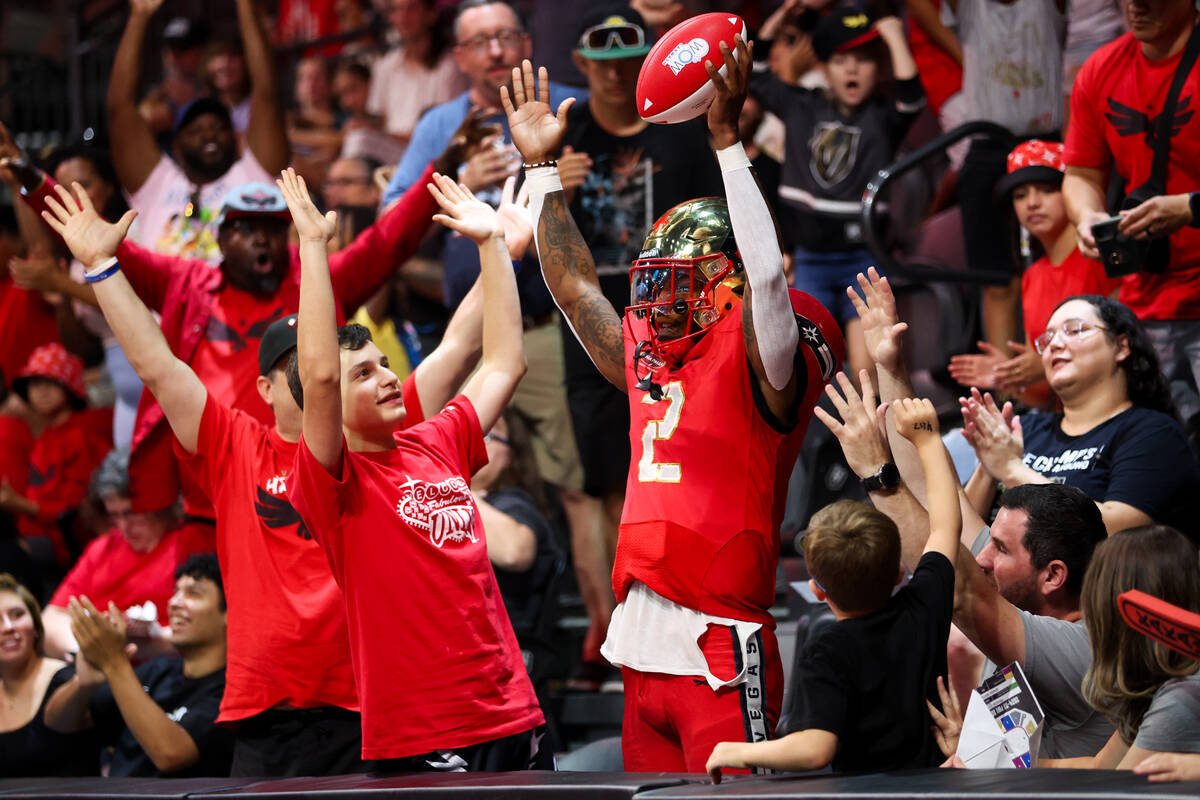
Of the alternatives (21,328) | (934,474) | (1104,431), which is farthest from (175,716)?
(21,328)

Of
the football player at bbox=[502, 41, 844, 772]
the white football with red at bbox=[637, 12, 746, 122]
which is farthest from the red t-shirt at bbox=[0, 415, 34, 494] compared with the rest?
the white football with red at bbox=[637, 12, 746, 122]

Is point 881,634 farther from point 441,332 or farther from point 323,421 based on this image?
point 441,332

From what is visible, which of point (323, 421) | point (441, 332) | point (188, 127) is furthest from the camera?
point (441, 332)

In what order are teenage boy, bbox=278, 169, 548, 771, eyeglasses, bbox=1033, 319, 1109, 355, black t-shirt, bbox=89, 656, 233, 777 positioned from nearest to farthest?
teenage boy, bbox=278, 169, 548, 771
eyeglasses, bbox=1033, 319, 1109, 355
black t-shirt, bbox=89, 656, 233, 777

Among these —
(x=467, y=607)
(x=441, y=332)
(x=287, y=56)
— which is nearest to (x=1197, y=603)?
(x=467, y=607)

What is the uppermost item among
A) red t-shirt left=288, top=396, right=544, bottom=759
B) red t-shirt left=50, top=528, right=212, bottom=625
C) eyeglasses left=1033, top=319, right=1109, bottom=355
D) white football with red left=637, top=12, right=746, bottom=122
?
white football with red left=637, top=12, right=746, bottom=122

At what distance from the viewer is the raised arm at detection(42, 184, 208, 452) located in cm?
441

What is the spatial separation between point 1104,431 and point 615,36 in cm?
270

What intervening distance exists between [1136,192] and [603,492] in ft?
7.97

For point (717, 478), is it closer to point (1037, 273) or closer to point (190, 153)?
point (1037, 273)

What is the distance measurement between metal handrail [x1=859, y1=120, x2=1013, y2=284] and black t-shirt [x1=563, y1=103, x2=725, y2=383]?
721mm

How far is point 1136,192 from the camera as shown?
5152mm

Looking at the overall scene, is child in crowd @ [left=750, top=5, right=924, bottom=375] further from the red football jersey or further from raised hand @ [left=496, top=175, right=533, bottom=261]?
the red football jersey

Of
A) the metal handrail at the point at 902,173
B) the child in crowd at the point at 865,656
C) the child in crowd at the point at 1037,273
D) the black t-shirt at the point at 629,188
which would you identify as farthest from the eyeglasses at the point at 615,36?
the child in crowd at the point at 865,656
